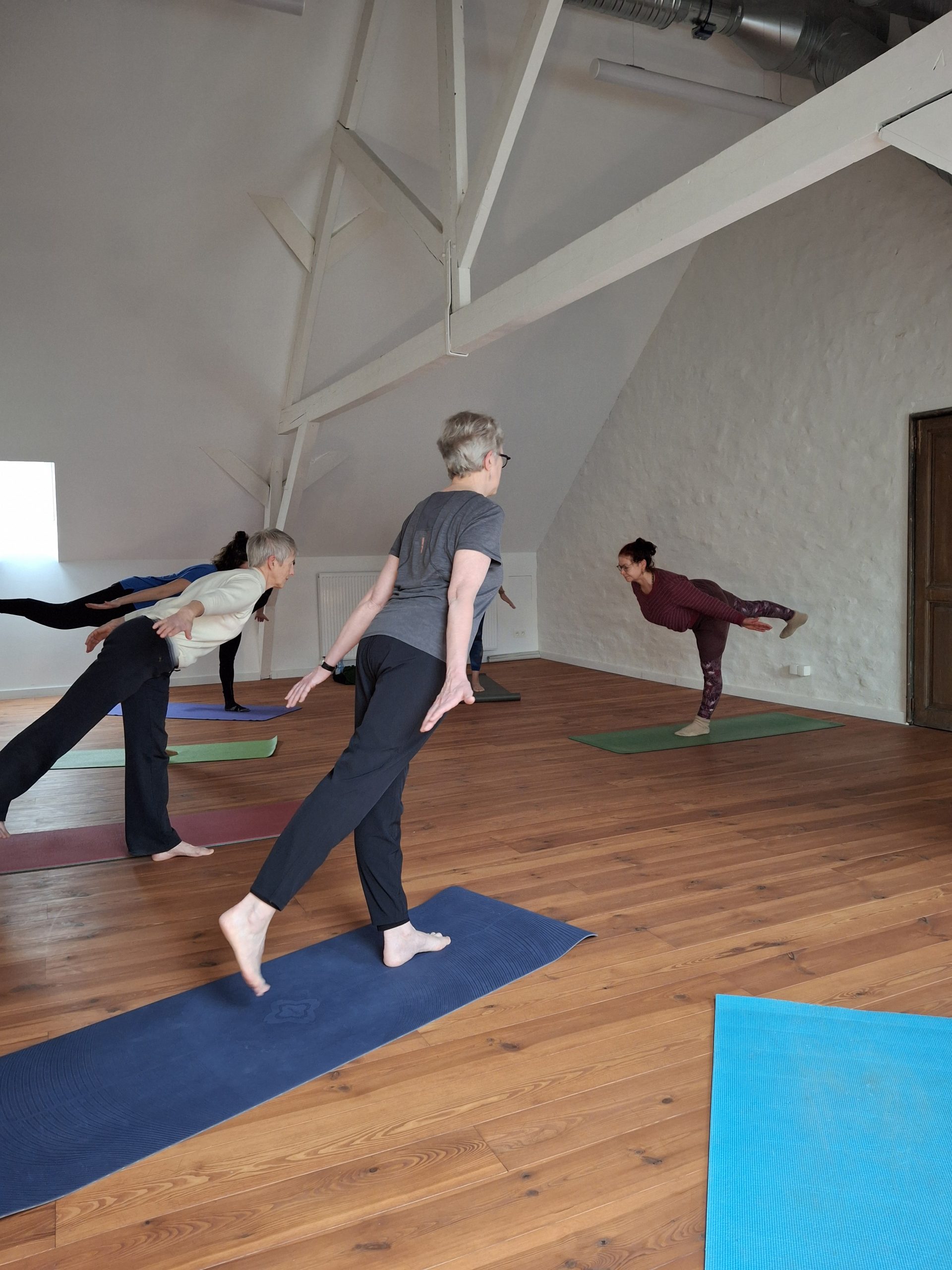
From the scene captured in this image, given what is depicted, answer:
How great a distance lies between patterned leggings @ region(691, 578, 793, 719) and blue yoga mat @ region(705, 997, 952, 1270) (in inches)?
135

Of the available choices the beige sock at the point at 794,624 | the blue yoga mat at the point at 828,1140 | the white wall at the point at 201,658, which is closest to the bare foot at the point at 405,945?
the blue yoga mat at the point at 828,1140

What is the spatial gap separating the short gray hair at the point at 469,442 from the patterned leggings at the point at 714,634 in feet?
11.2

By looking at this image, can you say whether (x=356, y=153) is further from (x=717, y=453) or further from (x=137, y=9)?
(x=717, y=453)

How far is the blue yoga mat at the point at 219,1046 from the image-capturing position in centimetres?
165

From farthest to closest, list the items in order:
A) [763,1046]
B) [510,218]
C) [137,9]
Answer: [510,218] → [137,9] → [763,1046]

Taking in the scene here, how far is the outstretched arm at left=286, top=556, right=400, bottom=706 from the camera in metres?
2.42

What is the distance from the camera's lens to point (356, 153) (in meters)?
5.33

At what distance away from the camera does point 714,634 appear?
18.1 ft

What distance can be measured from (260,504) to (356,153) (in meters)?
3.08

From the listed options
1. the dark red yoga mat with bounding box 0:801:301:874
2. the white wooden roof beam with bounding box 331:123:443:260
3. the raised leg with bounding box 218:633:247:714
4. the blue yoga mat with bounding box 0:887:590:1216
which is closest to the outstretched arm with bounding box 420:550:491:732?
the blue yoga mat with bounding box 0:887:590:1216

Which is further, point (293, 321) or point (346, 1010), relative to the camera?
point (293, 321)

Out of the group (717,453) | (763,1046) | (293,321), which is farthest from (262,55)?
(763,1046)

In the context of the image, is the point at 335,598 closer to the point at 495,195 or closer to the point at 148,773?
the point at 495,195

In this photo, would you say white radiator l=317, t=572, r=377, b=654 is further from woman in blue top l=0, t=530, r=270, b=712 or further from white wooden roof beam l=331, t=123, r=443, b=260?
white wooden roof beam l=331, t=123, r=443, b=260
